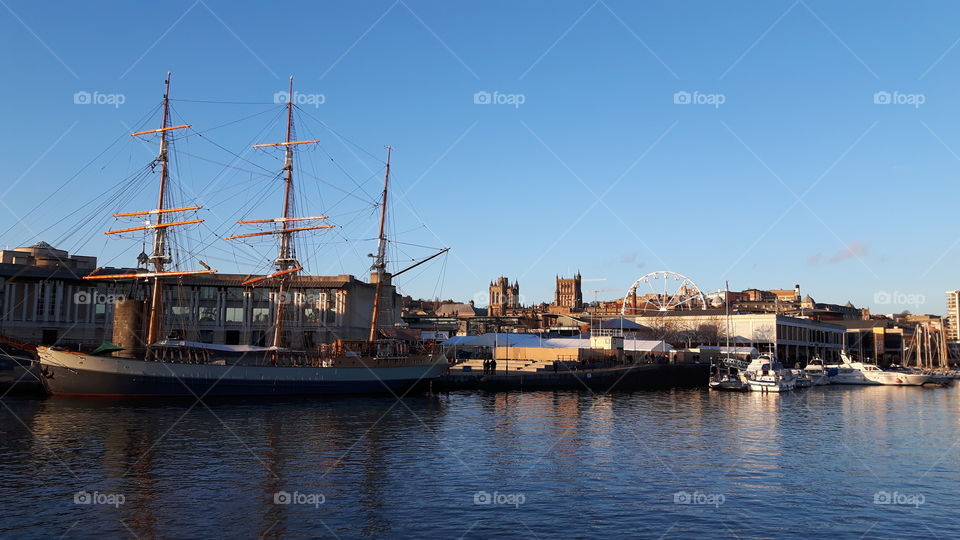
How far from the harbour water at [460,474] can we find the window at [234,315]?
40.0m

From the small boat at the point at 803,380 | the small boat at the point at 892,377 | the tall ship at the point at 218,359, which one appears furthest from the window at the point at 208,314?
the small boat at the point at 892,377

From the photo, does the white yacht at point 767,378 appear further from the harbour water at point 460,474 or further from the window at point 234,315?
the window at point 234,315

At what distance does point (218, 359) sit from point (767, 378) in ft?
172

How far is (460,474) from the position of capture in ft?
88.7

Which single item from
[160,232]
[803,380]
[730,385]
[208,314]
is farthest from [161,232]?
[803,380]

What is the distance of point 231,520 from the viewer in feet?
65.8

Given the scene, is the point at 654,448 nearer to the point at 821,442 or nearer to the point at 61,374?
the point at 821,442

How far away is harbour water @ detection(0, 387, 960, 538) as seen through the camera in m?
20.4

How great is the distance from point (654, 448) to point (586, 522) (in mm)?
13923

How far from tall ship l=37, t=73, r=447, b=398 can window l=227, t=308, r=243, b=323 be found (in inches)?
687

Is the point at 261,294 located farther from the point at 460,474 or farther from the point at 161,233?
the point at 460,474

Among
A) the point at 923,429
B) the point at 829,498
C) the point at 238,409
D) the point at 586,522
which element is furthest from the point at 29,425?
the point at 923,429

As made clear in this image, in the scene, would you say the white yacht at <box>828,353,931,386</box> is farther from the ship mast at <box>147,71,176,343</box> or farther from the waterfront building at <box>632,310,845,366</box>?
the ship mast at <box>147,71,176,343</box>

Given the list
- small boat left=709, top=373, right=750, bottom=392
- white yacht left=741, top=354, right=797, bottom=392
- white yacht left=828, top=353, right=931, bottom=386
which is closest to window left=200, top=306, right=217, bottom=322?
small boat left=709, top=373, right=750, bottom=392
